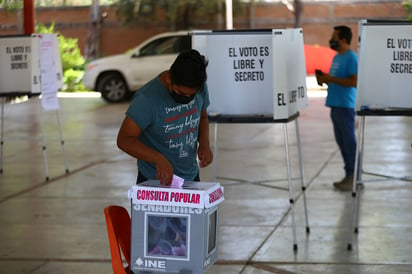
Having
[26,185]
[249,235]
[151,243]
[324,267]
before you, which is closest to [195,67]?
[151,243]

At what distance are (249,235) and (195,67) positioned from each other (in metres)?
3.94

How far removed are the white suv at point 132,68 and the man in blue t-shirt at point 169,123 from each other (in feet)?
53.9

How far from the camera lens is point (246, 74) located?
8.05 m

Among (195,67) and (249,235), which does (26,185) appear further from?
(195,67)

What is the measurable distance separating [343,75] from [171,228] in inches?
231

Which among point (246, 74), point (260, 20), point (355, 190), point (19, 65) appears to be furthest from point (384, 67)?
point (260, 20)

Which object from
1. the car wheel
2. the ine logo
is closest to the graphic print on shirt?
the ine logo

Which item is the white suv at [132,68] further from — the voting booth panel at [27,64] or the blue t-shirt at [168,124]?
the blue t-shirt at [168,124]

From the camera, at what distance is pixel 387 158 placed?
491 inches

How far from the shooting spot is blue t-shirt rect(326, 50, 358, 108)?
10002mm

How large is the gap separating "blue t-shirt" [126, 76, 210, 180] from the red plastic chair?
33cm

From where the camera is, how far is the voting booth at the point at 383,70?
781 centimetres

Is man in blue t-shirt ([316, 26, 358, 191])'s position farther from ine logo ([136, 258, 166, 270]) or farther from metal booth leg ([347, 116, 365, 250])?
ine logo ([136, 258, 166, 270])

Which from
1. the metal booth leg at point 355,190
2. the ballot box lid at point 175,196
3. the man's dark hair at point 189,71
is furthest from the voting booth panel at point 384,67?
the ballot box lid at point 175,196
